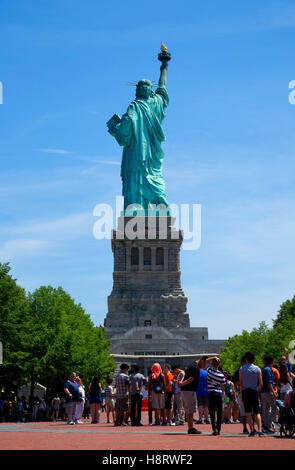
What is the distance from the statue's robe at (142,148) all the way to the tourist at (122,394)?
6604cm

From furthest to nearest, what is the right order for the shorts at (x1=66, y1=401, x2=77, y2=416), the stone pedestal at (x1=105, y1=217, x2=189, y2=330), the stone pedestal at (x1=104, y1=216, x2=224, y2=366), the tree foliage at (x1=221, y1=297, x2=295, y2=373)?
the stone pedestal at (x1=105, y1=217, x2=189, y2=330)
the stone pedestal at (x1=104, y1=216, x2=224, y2=366)
the tree foliage at (x1=221, y1=297, x2=295, y2=373)
the shorts at (x1=66, y1=401, x2=77, y2=416)

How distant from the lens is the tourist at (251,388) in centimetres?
1811

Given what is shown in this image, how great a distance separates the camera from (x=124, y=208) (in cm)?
9081

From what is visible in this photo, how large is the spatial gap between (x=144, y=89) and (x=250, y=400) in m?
75.5

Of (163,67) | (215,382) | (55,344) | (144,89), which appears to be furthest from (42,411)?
(163,67)

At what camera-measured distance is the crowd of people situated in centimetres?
1827

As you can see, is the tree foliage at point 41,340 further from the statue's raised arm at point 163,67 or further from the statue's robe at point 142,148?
the statue's raised arm at point 163,67

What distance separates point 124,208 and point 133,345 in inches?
835

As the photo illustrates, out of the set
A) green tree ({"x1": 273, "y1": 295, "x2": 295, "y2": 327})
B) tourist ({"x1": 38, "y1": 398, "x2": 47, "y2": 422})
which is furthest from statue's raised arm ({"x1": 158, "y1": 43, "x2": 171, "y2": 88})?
tourist ({"x1": 38, "y1": 398, "x2": 47, "y2": 422})

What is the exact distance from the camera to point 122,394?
79.7 feet

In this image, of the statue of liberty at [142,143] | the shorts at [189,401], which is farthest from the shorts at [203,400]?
the statue of liberty at [142,143]

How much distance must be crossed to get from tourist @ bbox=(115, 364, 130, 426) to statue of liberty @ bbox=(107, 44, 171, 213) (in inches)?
2595

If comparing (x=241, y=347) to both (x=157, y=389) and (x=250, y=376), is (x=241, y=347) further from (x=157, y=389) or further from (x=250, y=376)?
(x=250, y=376)

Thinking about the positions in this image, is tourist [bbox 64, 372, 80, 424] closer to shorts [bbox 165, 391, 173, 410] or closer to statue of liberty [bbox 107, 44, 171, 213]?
shorts [bbox 165, 391, 173, 410]
